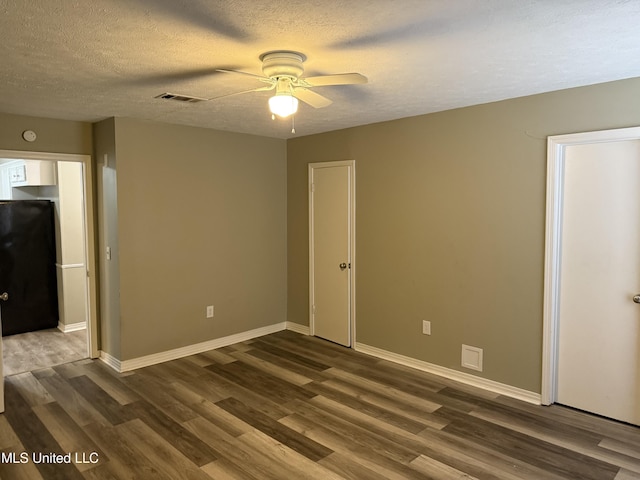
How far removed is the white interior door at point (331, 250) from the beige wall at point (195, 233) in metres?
0.53

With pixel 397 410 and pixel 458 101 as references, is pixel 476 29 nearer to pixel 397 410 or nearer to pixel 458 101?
pixel 458 101

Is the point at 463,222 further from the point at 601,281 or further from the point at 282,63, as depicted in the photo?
the point at 282,63

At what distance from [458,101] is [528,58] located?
1043mm

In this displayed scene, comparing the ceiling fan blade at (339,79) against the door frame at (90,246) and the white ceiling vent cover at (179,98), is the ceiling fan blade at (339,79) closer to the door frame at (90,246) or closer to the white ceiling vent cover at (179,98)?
the white ceiling vent cover at (179,98)

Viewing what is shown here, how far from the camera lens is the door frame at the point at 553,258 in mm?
3311

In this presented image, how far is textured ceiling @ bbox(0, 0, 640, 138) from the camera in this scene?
190 cm

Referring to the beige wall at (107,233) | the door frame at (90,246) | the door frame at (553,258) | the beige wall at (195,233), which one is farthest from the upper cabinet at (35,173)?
the door frame at (553,258)

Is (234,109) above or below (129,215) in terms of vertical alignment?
above

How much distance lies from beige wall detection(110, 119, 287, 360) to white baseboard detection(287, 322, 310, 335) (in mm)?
136

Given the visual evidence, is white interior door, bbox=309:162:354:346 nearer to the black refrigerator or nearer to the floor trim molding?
the floor trim molding

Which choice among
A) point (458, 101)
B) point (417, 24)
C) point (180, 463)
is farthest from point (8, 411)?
point (458, 101)

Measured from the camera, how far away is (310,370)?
14.0 feet

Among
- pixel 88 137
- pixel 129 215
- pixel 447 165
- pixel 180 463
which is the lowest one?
pixel 180 463

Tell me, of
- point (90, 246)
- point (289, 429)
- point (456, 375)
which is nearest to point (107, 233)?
point (90, 246)
